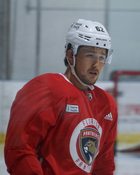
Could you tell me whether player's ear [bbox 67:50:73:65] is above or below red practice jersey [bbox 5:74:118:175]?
above

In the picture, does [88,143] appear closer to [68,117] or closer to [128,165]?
[68,117]

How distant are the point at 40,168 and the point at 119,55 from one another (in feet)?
2.35

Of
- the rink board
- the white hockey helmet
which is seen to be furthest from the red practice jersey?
the rink board

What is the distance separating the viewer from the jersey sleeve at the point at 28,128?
2.96 feet

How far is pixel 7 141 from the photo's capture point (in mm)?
932

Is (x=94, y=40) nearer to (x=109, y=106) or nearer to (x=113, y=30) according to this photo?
(x=109, y=106)

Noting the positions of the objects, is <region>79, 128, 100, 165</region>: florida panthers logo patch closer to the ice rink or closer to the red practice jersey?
the red practice jersey

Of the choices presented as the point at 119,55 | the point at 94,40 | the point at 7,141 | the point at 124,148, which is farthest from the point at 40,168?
the point at 124,148

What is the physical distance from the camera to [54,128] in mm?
946

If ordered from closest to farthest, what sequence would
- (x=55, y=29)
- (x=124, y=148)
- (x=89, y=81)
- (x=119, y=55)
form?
(x=89, y=81), (x=55, y=29), (x=119, y=55), (x=124, y=148)

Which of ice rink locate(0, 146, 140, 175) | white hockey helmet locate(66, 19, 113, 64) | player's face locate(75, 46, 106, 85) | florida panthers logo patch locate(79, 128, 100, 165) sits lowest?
ice rink locate(0, 146, 140, 175)

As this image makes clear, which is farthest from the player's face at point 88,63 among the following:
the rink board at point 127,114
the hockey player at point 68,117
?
the rink board at point 127,114

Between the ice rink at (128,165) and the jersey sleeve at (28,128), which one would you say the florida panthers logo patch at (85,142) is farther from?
the ice rink at (128,165)

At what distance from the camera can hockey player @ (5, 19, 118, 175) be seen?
0.91 m
